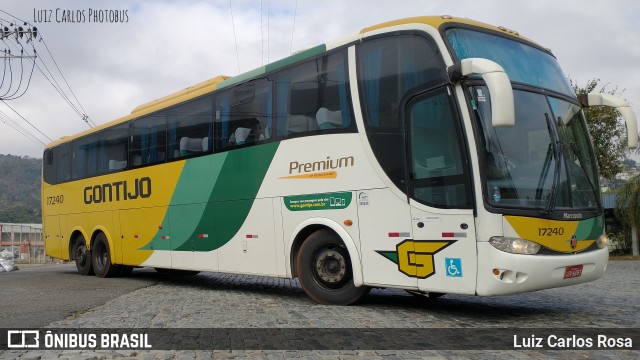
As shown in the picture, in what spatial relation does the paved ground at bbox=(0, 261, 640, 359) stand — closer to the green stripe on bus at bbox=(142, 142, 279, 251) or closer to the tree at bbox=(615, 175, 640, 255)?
the green stripe on bus at bbox=(142, 142, 279, 251)

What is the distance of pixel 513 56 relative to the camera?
7527 millimetres

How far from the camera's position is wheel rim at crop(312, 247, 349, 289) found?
8.11 m

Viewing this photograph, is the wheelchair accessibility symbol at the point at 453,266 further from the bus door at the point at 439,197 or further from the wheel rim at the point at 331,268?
the wheel rim at the point at 331,268

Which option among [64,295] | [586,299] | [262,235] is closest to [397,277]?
[262,235]

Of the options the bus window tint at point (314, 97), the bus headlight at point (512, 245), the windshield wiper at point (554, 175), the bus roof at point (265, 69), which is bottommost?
the bus headlight at point (512, 245)

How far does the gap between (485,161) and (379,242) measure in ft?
5.81

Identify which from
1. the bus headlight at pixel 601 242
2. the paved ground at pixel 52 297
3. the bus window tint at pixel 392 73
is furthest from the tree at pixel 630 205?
the bus window tint at pixel 392 73

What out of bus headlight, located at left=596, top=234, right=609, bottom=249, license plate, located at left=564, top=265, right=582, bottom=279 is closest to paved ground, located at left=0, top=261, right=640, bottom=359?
license plate, located at left=564, top=265, right=582, bottom=279

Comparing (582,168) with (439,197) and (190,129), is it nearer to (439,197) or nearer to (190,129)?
(439,197)

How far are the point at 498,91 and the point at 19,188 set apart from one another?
4492 inches

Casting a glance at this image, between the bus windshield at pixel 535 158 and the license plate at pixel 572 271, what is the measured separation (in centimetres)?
69

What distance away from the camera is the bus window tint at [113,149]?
13711 millimetres

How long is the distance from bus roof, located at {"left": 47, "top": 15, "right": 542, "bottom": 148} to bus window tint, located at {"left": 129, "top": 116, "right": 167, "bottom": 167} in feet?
0.85

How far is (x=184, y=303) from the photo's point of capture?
29.1 feet
